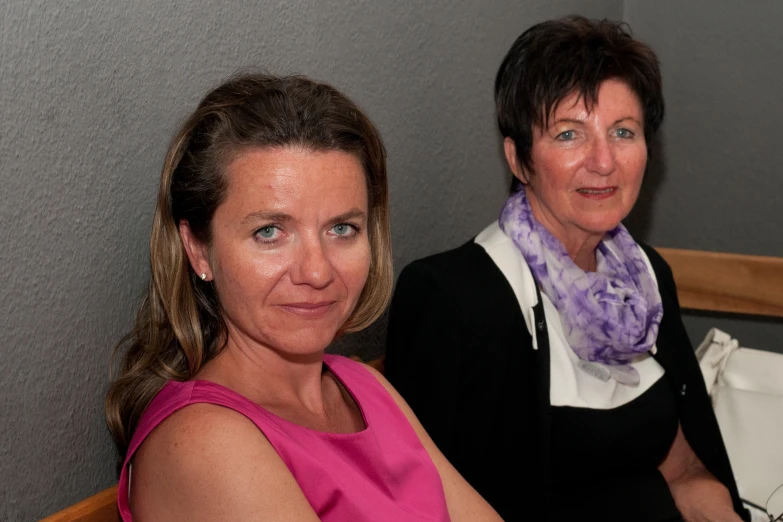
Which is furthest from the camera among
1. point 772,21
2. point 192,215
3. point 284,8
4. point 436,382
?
point 772,21

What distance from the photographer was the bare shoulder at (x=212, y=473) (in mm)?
1172

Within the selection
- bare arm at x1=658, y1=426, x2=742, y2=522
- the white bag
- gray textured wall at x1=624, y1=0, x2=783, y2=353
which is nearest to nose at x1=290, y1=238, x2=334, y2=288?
bare arm at x1=658, y1=426, x2=742, y2=522

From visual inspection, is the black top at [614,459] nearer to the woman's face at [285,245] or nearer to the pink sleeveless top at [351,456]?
the pink sleeveless top at [351,456]

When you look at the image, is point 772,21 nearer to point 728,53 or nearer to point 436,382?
point 728,53

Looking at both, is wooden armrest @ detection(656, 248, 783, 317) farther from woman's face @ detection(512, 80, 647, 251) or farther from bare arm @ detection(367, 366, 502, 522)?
bare arm @ detection(367, 366, 502, 522)

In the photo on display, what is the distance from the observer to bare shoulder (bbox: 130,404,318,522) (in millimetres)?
1172

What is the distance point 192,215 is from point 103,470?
434mm

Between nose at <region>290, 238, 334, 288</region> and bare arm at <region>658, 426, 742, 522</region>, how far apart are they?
1239 mm

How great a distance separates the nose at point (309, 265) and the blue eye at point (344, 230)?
65 millimetres

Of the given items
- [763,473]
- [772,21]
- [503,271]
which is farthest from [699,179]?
[503,271]

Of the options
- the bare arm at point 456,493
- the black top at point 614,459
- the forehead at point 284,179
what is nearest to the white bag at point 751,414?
the black top at point 614,459

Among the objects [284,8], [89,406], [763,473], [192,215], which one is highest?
[284,8]

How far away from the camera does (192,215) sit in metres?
1.37

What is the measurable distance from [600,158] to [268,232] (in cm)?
96
